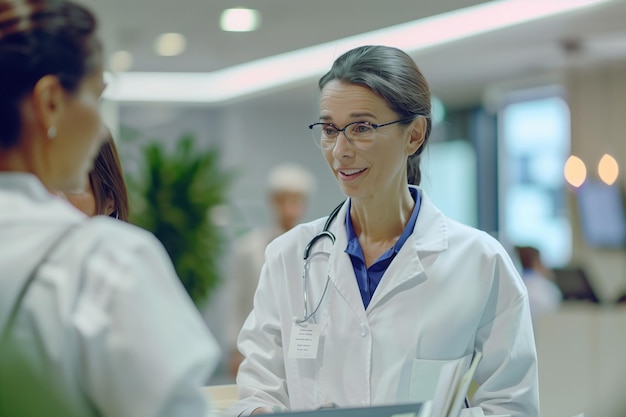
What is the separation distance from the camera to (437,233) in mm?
2191

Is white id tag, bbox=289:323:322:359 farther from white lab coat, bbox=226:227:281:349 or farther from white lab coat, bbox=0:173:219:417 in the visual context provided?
white lab coat, bbox=226:227:281:349

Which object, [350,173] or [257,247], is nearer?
[350,173]

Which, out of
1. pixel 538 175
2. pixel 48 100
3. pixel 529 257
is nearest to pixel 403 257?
pixel 48 100

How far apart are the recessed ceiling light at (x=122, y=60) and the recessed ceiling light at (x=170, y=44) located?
1.03ft

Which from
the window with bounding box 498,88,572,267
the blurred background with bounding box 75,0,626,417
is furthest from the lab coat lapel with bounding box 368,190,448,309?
the window with bounding box 498,88,572,267

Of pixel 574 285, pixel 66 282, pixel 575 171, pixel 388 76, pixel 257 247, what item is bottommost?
pixel 574 285

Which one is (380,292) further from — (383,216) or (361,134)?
(361,134)

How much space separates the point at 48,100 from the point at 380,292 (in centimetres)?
117

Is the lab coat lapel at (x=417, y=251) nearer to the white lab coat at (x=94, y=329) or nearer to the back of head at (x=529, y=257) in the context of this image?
the white lab coat at (x=94, y=329)

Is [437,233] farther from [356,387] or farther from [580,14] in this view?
[580,14]

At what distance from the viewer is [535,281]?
24.1 feet

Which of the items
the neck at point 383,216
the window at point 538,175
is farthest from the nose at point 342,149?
the window at point 538,175

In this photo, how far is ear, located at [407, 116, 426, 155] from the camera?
2.23 meters

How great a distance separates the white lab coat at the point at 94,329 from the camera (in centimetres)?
102
